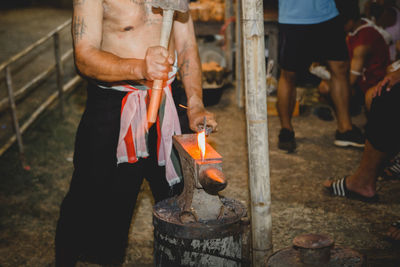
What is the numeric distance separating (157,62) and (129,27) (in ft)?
2.30

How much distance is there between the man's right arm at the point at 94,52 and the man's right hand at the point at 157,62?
16 cm

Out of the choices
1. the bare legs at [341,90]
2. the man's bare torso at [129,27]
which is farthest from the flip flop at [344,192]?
the man's bare torso at [129,27]

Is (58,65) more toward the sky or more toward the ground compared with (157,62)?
more toward the ground

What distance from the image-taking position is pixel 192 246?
218 cm

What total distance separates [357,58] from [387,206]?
2431 mm

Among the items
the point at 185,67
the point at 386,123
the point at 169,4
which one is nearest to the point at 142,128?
the point at 185,67

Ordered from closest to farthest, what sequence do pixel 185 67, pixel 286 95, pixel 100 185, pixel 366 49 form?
pixel 100 185
pixel 185 67
pixel 286 95
pixel 366 49

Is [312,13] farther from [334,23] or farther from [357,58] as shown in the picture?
[357,58]

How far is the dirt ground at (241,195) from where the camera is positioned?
140 inches

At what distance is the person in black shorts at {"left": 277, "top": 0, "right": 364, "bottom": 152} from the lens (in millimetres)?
4969

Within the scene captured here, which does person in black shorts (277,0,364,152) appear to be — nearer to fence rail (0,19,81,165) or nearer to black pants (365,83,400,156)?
black pants (365,83,400,156)

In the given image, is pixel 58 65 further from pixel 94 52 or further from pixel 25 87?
pixel 94 52

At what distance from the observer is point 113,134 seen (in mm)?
2766

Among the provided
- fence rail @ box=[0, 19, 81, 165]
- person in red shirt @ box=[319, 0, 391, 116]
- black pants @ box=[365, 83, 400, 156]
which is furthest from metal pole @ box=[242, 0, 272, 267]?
person in red shirt @ box=[319, 0, 391, 116]
